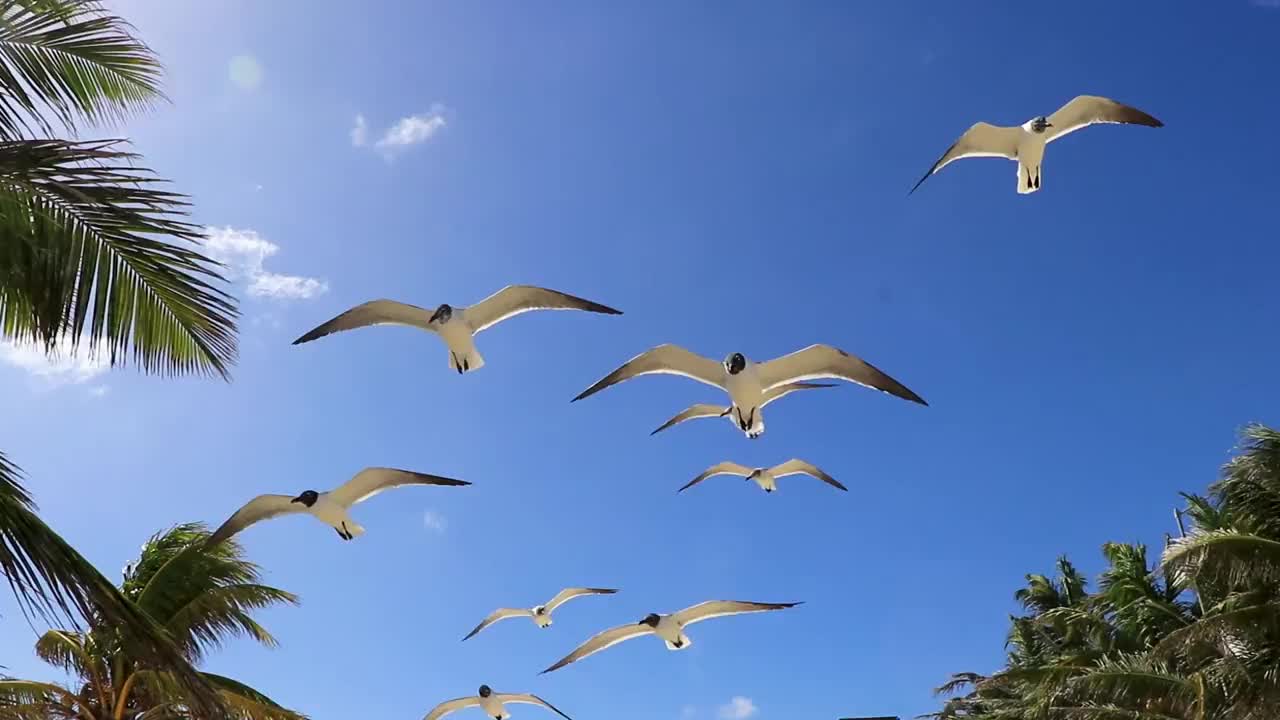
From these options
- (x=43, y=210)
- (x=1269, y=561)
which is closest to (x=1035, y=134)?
(x=1269, y=561)

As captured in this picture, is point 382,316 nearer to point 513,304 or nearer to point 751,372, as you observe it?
point 513,304

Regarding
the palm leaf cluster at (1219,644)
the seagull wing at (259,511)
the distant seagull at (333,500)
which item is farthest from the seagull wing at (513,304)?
the palm leaf cluster at (1219,644)

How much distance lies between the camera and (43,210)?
5531mm

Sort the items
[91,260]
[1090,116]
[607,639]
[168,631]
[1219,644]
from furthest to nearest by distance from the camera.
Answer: [607,639] → [1219,644] → [1090,116] → [168,631] → [91,260]

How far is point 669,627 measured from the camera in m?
19.6

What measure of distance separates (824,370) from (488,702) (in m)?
13.0

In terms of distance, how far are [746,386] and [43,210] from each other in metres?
9.29

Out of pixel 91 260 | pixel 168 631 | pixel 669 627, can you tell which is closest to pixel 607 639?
pixel 669 627

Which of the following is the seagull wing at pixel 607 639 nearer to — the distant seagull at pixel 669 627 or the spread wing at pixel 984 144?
the distant seagull at pixel 669 627

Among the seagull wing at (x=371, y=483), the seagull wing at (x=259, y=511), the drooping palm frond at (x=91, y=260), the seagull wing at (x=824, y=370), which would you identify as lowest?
the drooping palm frond at (x=91, y=260)

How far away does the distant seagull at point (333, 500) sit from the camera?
1453 cm

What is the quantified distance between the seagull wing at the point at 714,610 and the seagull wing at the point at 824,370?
18.2ft

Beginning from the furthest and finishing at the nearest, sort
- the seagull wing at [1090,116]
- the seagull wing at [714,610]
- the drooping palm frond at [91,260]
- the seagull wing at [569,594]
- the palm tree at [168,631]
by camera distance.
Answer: the seagull wing at [569,594], the seagull wing at [714,610], the seagull wing at [1090,116], the palm tree at [168,631], the drooping palm frond at [91,260]

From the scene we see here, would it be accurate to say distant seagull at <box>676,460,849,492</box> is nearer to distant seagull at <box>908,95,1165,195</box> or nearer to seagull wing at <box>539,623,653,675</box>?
seagull wing at <box>539,623,653,675</box>
